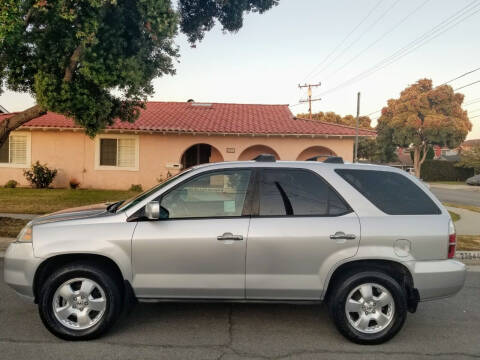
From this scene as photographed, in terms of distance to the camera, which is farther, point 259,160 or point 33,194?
point 33,194

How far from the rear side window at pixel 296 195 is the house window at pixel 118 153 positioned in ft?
53.0

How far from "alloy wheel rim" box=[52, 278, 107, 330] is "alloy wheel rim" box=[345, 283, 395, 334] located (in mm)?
2343

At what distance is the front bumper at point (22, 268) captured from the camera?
3908 mm

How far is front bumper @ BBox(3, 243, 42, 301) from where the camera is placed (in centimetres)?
391

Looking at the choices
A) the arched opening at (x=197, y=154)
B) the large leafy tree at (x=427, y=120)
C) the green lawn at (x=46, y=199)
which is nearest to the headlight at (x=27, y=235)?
the green lawn at (x=46, y=199)

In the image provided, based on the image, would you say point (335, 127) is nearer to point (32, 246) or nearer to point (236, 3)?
point (236, 3)

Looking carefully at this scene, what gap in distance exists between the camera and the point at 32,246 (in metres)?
3.94

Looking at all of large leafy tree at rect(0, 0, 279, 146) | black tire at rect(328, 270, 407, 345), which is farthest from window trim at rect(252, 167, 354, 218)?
large leafy tree at rect(0, 0, 279, 146)

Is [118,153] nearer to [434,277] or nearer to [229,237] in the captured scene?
[229,237]

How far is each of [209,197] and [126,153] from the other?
1621cm

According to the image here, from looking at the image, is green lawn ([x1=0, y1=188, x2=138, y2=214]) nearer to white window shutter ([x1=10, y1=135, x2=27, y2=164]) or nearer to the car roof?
white window shutter ([x1=10, y1=135, x2=27, y2=164])

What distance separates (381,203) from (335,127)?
16374 millimetres

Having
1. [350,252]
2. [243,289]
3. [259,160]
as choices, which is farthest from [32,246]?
[350,252]

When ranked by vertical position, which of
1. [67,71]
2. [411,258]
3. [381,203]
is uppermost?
[67,71]
